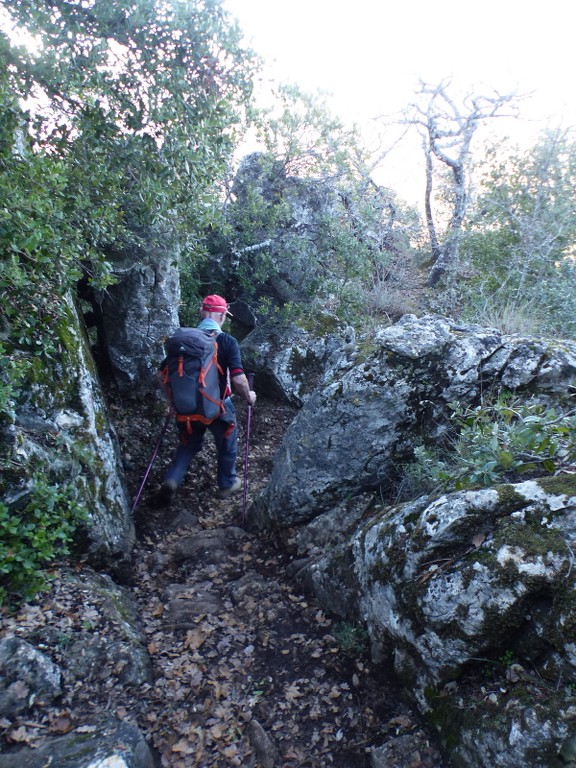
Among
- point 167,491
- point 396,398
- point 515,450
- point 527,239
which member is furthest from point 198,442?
point 527,239

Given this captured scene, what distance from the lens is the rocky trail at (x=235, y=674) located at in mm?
3340

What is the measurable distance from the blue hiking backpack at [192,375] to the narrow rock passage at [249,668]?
1.49m

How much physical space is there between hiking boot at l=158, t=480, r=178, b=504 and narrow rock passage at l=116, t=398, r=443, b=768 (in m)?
0.26

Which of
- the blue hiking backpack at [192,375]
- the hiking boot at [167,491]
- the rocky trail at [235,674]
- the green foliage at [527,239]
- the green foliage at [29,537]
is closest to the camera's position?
the rocky trail at [235,674]

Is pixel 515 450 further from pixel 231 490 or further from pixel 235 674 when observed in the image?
pixel 231 490

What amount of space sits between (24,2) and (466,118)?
11.2 metres

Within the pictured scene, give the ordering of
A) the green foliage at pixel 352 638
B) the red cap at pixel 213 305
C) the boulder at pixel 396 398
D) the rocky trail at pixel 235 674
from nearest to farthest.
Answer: the rocky trail at pixel 235 674 < the green foliage at pixel 352 638 < the boulder at pixel 396 398 < the red cap at pixel 213 305

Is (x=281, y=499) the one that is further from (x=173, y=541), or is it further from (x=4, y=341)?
(x=4, y=341)

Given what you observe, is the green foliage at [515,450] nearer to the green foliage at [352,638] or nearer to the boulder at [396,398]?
the boulder at [396,398]

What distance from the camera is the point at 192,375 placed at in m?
6.01

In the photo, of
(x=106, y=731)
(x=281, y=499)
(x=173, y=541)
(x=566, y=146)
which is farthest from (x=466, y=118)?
(x=106, y=731)

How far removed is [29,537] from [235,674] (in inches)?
79.3

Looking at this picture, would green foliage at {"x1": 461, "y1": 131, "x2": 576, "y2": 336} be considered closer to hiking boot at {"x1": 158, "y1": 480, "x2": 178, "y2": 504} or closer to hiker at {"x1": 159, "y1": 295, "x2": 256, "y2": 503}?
hiker at {"x1": 159, "y1": 295, "x2": 256, "y2": 503}

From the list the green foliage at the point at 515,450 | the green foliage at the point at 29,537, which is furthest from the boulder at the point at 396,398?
the green foliage at the point at 29,537
